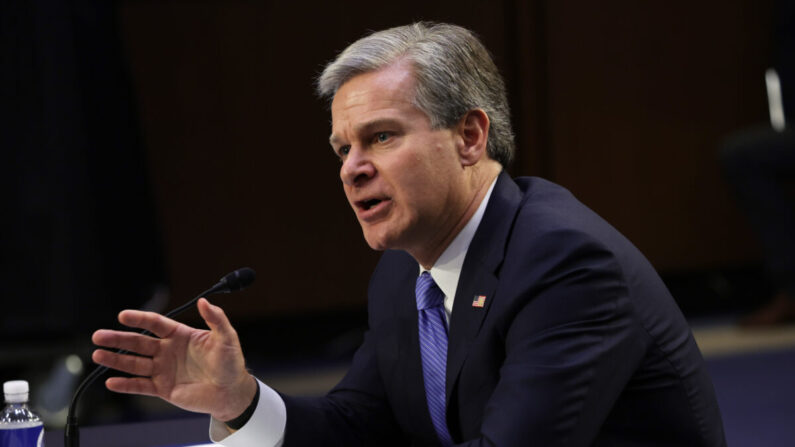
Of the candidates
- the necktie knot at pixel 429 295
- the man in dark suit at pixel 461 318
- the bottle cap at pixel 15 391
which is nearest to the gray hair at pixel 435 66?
the man in dark suit at pixel 461 318

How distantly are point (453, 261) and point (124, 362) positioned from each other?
0.63m

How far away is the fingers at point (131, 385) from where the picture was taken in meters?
1.70

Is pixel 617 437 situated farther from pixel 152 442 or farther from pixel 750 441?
pixel 750 441

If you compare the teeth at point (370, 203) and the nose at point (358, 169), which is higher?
the nose at point (358, 169)

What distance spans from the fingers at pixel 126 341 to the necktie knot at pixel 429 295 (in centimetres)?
52

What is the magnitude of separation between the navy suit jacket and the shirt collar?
0.13 feet

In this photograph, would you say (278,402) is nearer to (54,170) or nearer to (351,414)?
(351,414)

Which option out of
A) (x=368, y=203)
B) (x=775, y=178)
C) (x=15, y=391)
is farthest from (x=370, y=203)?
(x=775, y=178)

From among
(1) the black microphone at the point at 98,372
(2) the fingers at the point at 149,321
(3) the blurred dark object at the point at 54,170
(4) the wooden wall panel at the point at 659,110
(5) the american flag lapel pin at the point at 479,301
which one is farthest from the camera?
(4) the wooden wall panel at the point at 659,110

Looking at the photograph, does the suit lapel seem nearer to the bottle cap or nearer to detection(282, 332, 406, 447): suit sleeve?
detection(282, 332, 406, 447): suit sleeve

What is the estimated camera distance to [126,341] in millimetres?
1733

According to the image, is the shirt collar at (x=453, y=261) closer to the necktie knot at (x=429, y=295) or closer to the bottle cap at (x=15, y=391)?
the necktie knot at (x=429, y=295)

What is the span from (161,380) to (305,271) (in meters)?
3.71

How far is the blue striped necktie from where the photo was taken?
2.00 m
